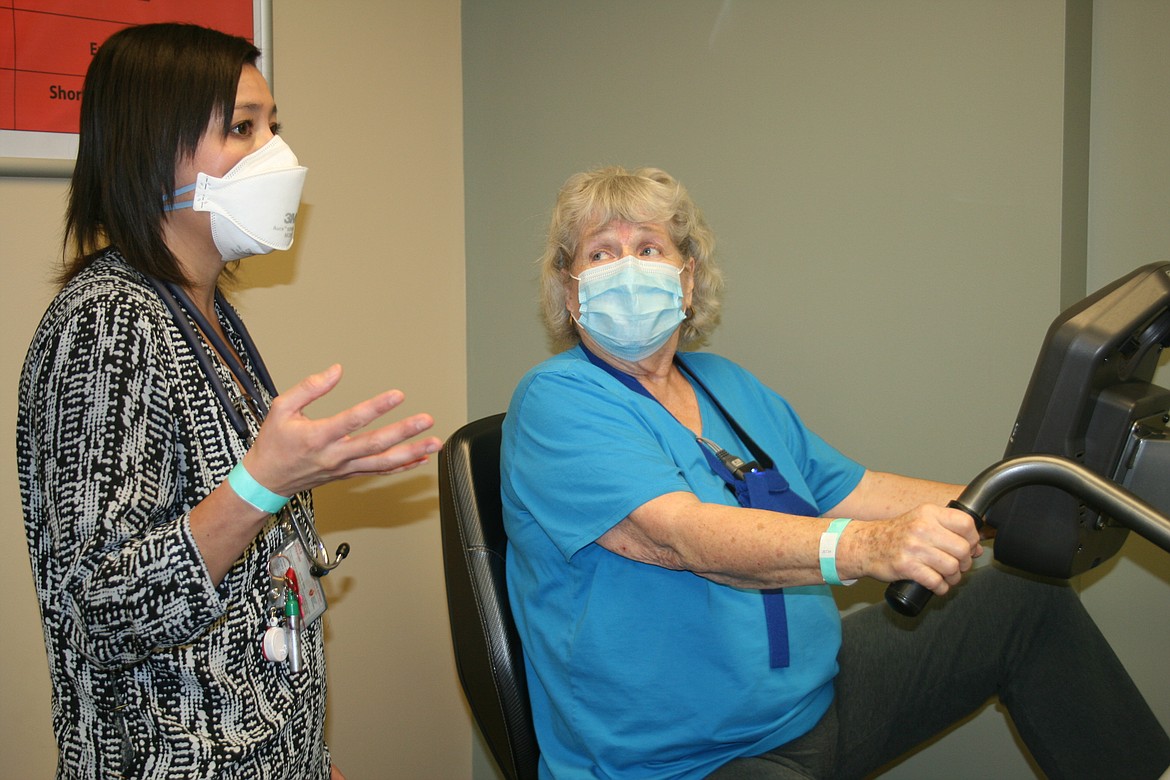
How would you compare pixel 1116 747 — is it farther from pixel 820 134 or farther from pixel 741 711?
pixel 820 134

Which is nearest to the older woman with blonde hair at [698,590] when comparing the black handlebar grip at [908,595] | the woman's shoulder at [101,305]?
the black handlebar grip at [908,595]

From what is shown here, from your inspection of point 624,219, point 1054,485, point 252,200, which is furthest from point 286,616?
point 1054,485

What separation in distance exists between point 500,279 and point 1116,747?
1494mm

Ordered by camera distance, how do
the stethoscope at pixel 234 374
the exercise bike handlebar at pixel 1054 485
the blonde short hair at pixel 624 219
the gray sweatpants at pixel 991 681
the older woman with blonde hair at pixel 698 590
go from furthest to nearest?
the blonde short hair at pixel 624 219 → the gray sweatpants at pixel 991 681 → the older woman with blonde hair at pixel 698 590 → the stethoscope at pixel 234 374 → the exercise bike handlebar at pixel 1054 485

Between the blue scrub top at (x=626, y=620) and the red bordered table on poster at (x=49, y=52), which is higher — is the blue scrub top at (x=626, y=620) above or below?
below

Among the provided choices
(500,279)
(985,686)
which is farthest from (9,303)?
(985,686)

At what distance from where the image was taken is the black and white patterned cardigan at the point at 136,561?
0.93 meters

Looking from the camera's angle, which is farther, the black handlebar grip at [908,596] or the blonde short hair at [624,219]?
the blonde short hair at [624,219]

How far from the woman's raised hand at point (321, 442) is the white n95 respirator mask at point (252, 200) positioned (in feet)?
1.23

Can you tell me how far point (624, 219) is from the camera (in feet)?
4.80

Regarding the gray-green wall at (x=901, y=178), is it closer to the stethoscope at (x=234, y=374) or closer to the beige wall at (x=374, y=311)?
the beige wall at (x=374, y=311)

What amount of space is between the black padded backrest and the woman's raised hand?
1.77 ft

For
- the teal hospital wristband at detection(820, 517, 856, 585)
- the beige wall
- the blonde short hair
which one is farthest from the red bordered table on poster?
the teal hospital wristband at detection(820, 517, 856, 585)

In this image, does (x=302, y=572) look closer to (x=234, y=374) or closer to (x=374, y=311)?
(x=234, y=374)
